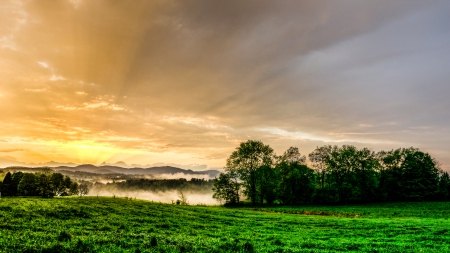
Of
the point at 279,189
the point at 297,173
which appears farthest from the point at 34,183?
the point at 297,173

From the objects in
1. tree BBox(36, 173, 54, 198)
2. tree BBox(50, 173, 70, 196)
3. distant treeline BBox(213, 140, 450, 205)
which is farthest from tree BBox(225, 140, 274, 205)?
tree BBox(50, 173, 70, 196)

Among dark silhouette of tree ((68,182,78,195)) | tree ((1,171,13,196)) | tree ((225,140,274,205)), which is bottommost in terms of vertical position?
dark silhouette of tree ((68,182,78,195))

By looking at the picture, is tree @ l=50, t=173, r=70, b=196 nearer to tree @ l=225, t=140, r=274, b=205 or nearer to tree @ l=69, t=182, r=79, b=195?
tree @ l=69, t=182, r=79, b=195

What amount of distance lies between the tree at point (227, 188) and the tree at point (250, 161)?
134 inches

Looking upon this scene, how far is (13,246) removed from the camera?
11273mm

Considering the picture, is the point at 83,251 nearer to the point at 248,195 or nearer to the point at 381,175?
the point at 248,195

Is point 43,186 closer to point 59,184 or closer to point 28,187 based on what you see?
point 28,187

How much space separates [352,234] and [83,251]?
24.2 meters

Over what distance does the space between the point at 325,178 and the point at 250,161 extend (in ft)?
104

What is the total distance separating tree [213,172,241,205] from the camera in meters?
85.9

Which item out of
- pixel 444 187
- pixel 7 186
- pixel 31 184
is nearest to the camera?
pixel 31 184

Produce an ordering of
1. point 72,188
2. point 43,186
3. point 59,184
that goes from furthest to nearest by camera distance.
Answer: point 72,188 < point 59,184 < point 43,186

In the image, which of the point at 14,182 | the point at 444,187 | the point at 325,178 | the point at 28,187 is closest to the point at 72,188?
the point at 14,182

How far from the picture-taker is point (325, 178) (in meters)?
90.6
